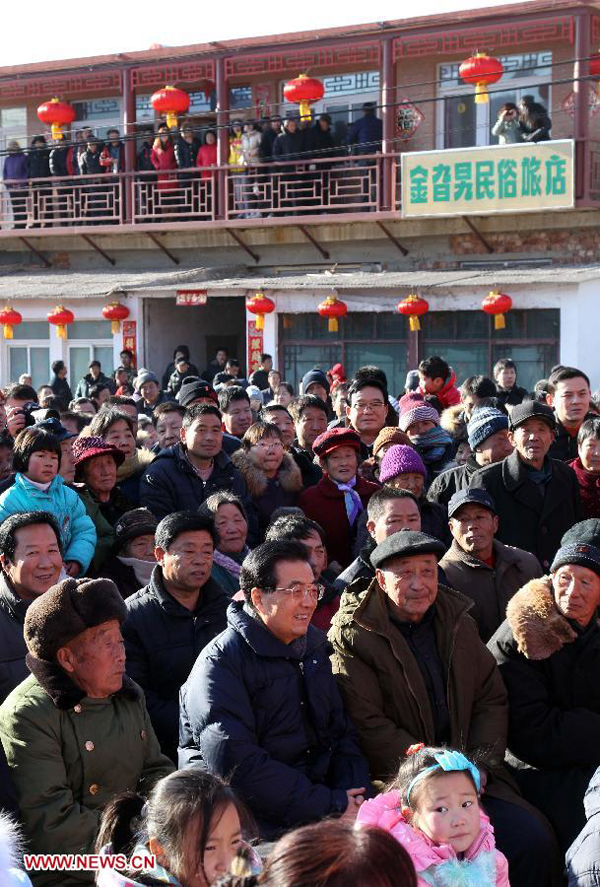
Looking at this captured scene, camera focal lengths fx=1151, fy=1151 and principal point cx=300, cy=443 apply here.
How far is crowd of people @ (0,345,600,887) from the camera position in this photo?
3.25 metres

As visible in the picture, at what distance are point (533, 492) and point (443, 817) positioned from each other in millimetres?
3353

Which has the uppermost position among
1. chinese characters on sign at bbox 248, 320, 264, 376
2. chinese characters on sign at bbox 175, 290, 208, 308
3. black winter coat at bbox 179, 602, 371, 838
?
chinese characters on sign at bbox 175, 290, 208, 308

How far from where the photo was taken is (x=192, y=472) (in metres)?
6.96

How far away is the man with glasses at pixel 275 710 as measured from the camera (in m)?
4.08

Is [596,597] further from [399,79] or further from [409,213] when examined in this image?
[399,79]

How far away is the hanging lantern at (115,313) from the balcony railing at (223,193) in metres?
1.65

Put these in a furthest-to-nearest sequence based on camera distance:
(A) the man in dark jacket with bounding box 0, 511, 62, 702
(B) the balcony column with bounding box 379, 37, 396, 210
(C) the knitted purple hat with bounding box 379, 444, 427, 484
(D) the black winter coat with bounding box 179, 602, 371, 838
Result: (B) the balcony column with bounding box 379, 37, 396, 210 → (C) the knitted purple hat with bounding box 379, 444, 427, 484 → (A) the man in dark jacket with bounding box 0, 511, 62, 702 → (D) the black winter coat with bounding box 179, 602, 371, 838

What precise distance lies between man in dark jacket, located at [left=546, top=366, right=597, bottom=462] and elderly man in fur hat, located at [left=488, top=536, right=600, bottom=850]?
266 cm

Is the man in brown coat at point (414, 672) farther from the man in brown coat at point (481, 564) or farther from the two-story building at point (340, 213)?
the two-story building at point (340, 213)

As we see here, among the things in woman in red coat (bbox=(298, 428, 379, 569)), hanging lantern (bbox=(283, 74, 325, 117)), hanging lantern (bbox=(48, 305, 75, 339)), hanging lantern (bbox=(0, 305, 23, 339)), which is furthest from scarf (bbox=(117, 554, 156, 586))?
hanging lantern (bbox=(0, 305, 23, 339))

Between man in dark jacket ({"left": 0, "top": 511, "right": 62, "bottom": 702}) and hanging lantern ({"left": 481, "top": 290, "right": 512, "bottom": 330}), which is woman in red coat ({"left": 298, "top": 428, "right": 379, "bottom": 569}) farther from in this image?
hanging lantern ({"left": 481, "top": 290, "right": 512, "bottom": 330})

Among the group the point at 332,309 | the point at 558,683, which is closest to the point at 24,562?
the point at 558,683

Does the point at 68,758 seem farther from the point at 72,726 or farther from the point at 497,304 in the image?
the point at 497,304
